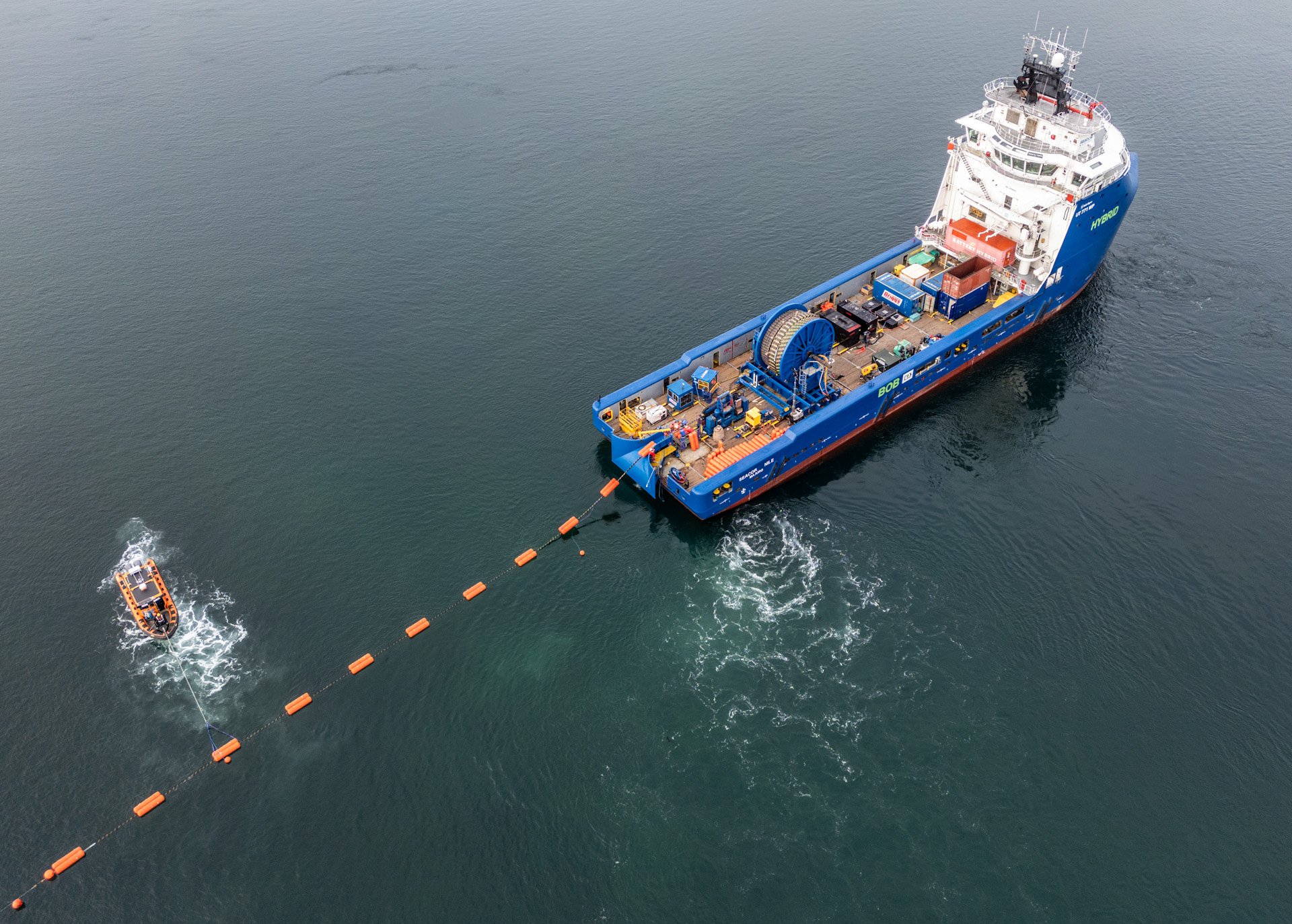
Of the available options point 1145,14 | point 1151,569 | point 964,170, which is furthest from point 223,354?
point 1145,14

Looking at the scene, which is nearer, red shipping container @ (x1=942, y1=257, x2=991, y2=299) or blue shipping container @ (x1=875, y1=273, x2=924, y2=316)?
red shipping container @ (x1=942, y1=257, x2=991, y2=299)

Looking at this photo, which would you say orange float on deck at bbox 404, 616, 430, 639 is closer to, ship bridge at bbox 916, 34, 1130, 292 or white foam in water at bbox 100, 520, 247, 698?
white foam in water at bbox 100, 520, 247, 698

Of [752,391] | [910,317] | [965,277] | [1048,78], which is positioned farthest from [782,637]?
[1048,78]

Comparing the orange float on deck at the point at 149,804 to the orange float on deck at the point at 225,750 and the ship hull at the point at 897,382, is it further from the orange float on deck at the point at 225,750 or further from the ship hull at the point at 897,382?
the ship hull at the point at 897,382

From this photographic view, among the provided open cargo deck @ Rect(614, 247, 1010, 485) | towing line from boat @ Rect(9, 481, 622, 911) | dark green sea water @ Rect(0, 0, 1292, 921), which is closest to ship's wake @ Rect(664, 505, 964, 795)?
dark green sea water @ Rect(0, 0, 1292, 921)

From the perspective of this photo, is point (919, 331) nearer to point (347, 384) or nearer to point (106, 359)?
point (347, 384)

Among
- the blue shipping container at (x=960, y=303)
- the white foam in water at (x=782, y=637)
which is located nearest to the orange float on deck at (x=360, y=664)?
the white foam in water at (x=782, y=637)

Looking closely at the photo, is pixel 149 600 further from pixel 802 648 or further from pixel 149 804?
pixel 802 648
